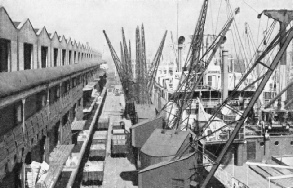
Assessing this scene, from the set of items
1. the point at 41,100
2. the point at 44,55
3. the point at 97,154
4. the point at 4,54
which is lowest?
the point at 97,154

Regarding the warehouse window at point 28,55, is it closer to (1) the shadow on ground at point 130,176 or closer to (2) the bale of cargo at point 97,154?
(1) the shadow on ground at point 130,176

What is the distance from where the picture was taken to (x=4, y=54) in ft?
44.0

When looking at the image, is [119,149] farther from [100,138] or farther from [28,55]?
[28,55]

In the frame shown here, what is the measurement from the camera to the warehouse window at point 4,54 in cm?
1317

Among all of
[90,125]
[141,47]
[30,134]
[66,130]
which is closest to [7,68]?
[30,134]

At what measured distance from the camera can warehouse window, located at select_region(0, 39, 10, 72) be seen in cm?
1317

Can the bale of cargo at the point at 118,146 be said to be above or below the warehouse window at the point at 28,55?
below

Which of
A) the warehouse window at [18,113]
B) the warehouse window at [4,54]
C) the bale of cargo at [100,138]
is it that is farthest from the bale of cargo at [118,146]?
the warehouse window at [4,54]

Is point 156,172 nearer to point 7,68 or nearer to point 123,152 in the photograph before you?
point 7,68

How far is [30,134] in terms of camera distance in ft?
52.0

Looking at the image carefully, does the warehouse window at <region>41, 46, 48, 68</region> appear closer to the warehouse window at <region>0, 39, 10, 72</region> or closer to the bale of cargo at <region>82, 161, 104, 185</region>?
the warehouse window at <region>0, 39, 10, 72</region>

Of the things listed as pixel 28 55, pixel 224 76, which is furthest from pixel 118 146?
pixel 224 76

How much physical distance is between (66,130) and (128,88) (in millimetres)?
23180

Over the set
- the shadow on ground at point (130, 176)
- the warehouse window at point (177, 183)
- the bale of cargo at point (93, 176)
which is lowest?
the shadow on ground at point (130, 176)
